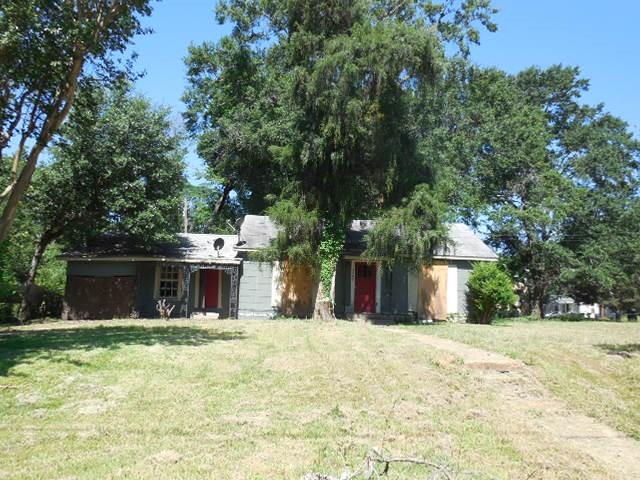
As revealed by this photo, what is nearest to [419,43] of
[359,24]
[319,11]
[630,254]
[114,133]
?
[359,24]

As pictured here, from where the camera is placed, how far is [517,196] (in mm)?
33344

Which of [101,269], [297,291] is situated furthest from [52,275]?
Answer: [297,291]

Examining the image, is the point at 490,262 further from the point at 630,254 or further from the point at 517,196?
the point at 630,254

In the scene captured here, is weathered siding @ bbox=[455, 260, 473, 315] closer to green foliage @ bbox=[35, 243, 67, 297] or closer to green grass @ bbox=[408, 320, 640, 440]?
green grass @ bbox=[408, 320, 640, 440]

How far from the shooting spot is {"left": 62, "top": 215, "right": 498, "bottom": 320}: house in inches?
851

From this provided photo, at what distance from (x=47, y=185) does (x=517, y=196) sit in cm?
2590

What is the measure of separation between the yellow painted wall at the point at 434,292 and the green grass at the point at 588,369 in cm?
841

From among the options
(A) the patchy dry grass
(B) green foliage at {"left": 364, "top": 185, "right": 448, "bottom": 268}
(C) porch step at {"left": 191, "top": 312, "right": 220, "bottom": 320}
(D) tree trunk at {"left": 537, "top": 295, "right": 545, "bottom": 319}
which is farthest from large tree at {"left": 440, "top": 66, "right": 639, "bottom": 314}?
(A) the patchy dry grass

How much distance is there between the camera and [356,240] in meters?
23.1

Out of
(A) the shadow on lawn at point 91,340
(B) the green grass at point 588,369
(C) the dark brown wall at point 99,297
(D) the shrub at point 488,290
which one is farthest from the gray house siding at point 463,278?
(C) the dark brown wall at point 99,297

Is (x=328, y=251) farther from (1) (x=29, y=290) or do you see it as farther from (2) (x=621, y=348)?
(1) (x=29, y=290)

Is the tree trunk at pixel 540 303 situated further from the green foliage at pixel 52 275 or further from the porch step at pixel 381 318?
the green foliage at pixel 52 275

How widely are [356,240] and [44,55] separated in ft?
46.3

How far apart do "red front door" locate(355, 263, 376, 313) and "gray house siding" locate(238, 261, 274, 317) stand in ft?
12.2
